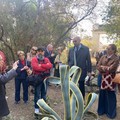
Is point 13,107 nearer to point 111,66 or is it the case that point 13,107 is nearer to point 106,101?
point 106,101

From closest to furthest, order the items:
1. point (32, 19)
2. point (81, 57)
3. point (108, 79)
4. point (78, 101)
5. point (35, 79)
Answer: point (78, 101) → point (108, 79) → point (35, 79) → point (81, 57) → point (32, 19)

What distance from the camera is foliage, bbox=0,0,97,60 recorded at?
11.9 m

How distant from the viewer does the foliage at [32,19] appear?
11.9 metres

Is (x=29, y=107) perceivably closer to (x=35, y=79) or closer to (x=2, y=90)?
(x=35, y=79)

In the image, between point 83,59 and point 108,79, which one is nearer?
point 108,79

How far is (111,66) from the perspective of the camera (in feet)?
18.1

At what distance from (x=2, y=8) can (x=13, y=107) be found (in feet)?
20.0

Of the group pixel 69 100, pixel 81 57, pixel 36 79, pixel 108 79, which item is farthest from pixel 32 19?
pixel 69 100

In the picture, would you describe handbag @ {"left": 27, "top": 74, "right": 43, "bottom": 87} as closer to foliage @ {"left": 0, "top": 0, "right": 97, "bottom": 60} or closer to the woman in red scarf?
the woman in red scarf

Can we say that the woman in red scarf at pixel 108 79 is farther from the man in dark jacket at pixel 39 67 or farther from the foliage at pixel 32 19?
the foliage at pixel 32 19

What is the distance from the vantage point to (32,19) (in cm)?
1243

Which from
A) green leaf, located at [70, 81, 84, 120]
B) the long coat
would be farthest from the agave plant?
the long coat

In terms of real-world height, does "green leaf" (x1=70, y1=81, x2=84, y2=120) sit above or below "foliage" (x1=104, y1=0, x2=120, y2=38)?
below

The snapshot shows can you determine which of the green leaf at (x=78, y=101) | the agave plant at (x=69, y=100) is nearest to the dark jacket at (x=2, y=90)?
the agave plant at (x=69, y=100)
